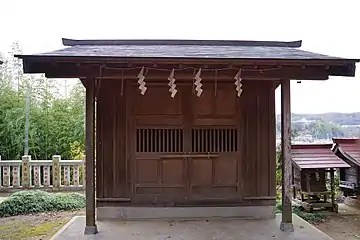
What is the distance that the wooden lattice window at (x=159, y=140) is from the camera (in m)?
6.09

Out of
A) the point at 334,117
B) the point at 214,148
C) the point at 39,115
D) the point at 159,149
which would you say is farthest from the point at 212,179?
the point at 39,115

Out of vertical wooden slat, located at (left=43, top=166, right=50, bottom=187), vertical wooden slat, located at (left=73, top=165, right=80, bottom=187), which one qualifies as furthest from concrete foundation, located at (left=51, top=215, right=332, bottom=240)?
vertical wooden slat, located at (left=43, top=166, right=50, bottom=187)

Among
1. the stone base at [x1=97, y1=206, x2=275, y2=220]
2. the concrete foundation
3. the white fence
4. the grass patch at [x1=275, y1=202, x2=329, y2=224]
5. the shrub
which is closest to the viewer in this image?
the concrete foundation

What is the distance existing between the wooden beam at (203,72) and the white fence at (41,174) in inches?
227

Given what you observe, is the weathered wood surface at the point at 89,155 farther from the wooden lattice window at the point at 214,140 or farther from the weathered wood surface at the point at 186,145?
the wooden lattice window at the point at 214,140

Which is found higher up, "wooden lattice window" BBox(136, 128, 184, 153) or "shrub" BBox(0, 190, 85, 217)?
"wooden lattice window" BBox(136, 128, 184, 153)

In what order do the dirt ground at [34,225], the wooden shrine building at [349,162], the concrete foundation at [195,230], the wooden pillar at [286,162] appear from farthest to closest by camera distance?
the wooden shrine building at [349,162]
the dirt ground at [34,225]
the wooden pillar at [286,162]
the concrete foundation at [195,230]

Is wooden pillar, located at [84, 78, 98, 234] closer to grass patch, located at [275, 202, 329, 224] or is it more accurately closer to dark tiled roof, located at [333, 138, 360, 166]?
grass patch, located at [275, 202, 329, 224]

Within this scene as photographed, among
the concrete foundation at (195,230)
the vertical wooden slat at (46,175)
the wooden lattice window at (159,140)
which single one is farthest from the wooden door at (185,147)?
the vertical wooden slat at (46,175)

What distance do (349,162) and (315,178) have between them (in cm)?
100

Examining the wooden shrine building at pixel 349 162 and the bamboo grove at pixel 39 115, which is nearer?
the wooden shrine building at pixel 349 162

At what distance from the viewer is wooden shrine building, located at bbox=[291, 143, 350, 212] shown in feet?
25.0

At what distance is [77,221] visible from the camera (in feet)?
19.6

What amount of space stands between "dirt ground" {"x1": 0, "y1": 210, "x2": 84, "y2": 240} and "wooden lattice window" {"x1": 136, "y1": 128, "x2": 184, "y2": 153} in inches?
76.9
